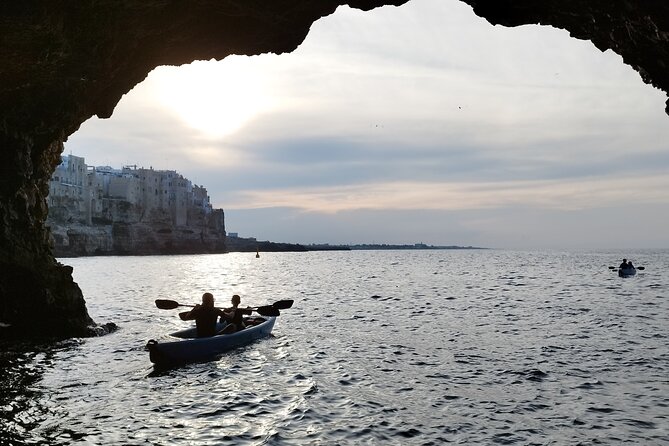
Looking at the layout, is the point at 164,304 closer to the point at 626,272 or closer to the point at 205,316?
the point at 205,316

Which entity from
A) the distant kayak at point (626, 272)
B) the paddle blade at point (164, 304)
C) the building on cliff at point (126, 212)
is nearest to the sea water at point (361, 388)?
A: the paddle blade at point (164, 304)

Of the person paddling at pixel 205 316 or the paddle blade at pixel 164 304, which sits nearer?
the person paddling at pixel 205 316

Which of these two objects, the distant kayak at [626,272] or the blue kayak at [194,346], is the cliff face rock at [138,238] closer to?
the blue kayak at [194,346]

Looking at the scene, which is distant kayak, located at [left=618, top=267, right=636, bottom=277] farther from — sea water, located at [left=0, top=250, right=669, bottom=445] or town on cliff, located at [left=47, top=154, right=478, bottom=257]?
town on cliff, located at [left=47, top=154, right=478, bottom=257]

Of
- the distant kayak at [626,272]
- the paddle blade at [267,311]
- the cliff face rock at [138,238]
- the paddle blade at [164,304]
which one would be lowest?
the distant kayak at [626,272]

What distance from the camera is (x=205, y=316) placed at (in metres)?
17.5

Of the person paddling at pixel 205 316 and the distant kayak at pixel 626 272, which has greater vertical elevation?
the person paddling at pixel 205 316

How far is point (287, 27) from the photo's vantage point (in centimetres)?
1816

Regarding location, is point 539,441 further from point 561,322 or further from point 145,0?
point 561,322

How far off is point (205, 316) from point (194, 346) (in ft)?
3.93

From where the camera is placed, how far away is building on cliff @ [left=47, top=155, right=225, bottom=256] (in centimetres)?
12219

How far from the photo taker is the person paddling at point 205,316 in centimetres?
1745

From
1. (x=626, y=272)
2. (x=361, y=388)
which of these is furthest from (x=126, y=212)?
(x=361, y=388)

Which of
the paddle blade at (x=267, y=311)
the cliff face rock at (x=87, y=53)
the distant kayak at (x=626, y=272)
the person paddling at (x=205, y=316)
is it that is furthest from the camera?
the distant kayak at (x=626, y=272)
